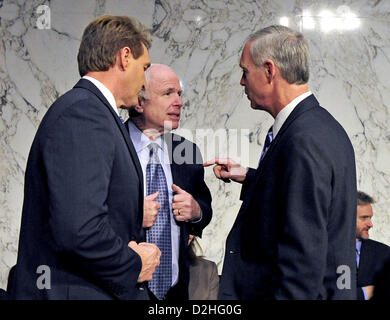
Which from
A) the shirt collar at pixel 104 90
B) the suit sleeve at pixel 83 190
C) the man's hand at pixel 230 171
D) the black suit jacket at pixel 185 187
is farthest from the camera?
the black suit jacket at pixel 185 187

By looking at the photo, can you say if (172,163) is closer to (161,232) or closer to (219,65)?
(161,232)

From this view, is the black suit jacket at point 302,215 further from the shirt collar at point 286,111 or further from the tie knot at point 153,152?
the tie knot at point 153,152

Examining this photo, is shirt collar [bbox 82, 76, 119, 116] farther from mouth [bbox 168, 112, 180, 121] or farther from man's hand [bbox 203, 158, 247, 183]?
mouth [bbox 168, 112, 180, 121]

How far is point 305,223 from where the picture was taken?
7.54 feet

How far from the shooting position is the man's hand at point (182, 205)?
3.24m

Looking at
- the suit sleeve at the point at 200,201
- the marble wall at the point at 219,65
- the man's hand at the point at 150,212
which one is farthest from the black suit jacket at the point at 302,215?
the marble wall at the point at 219,65

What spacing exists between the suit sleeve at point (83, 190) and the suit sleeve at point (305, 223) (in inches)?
22.6

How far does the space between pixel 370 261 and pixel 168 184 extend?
1.51 metres

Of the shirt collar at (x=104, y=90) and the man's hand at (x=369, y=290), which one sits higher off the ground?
the shirt collar at (x=104, y=90)

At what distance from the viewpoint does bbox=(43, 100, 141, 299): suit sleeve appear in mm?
2117

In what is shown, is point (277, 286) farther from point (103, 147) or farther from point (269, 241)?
point (103, 147)

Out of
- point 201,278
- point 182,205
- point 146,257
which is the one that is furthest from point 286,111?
point 201,278

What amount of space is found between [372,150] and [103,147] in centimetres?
313

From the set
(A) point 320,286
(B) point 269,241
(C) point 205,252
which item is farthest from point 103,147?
(C) point 205,252
